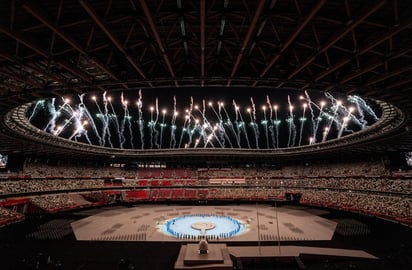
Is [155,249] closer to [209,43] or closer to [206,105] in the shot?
[209,43]

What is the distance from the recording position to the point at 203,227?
26891 mm

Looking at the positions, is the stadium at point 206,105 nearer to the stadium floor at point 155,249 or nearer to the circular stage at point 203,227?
the stadium floor at point 155,249

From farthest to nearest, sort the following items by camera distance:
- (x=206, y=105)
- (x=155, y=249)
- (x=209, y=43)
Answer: (x=206, y=105) → (x=155, y=249) → (x=209, y=43)

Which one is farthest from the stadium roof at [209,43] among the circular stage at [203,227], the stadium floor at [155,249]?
the circular stage at [203,227]

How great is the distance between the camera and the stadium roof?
7297 millimetres

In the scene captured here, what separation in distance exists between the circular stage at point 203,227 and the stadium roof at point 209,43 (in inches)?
749

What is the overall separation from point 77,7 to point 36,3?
4.00 ft

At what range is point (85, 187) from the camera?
151ft

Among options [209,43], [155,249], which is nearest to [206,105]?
[155,249]

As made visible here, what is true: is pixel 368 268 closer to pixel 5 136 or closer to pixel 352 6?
pixel 352 6

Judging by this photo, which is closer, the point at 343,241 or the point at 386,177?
the point at 343,241

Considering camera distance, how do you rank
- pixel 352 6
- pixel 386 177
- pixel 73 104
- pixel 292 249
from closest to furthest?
pixel 352 6 → pixel 292 249 → pixel 386 177 → pixel 73 104

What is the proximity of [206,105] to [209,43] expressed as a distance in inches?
1502

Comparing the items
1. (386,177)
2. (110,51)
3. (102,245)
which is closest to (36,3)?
(110,51)
